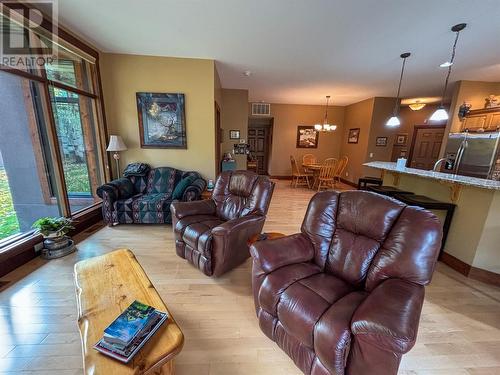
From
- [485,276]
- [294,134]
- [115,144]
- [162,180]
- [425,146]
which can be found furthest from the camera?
[294,134]

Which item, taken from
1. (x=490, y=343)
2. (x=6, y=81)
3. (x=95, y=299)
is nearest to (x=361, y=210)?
(x=490, y=343)

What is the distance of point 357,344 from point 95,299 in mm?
1414

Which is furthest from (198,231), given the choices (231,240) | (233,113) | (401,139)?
(401,139)

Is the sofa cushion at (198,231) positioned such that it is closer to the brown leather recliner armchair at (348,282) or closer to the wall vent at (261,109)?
the brown leather recliner armchair at (348,282)

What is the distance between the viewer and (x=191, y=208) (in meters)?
2.47

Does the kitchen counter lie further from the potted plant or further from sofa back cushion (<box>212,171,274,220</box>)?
the potted plant

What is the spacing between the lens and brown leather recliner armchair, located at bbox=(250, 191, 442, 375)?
0.92 meters

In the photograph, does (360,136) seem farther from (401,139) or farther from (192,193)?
(192,193)

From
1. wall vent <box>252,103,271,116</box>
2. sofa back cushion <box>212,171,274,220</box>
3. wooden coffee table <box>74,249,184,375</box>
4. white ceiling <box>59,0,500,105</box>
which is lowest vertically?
wooden coffee table <box>74,249,184,375</box>

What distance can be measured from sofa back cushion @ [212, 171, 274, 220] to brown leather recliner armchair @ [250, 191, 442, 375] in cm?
66

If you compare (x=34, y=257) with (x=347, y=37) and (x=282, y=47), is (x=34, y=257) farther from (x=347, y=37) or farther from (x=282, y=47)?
(x=347, y=37)

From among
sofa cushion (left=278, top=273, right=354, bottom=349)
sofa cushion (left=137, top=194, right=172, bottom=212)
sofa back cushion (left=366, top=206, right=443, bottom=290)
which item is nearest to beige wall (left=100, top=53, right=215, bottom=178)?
sofa cushion (left=137, top=194, right=172, bottom=212)

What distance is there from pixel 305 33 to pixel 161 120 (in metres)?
2.62

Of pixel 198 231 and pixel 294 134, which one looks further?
pixel 294 134
